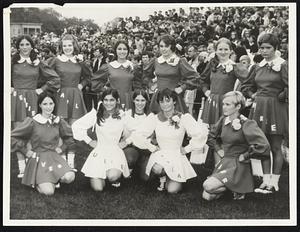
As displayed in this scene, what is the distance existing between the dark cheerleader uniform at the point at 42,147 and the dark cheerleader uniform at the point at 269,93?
1.30 m

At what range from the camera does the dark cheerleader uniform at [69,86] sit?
3.69m

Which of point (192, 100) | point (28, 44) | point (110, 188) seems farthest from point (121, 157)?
point (28, 44)

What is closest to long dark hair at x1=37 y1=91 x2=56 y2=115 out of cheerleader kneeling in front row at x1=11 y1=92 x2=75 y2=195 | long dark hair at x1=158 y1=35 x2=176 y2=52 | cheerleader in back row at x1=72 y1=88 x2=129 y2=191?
cheerleader kneeling in front row at x1=11 y1=92 x2=75 y2=195

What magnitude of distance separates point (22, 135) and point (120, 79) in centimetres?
77

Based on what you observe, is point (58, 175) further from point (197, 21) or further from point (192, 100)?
point (197, 21)

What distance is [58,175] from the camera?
11.9ft

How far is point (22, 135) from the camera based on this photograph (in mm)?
3617

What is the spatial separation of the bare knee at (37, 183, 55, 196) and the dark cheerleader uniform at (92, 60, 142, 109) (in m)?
0.73

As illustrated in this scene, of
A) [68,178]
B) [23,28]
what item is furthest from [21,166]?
[23,28]

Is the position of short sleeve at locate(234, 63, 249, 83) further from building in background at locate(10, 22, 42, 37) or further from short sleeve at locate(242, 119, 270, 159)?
building in background at locate(10, 22, 42, 37)

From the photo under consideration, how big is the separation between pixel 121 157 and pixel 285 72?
1.25 m

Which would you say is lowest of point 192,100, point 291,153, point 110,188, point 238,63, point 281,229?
point 281,229

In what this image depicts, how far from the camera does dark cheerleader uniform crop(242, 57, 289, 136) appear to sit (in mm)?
3559

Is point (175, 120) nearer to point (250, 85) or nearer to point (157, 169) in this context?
point (157, 169)
